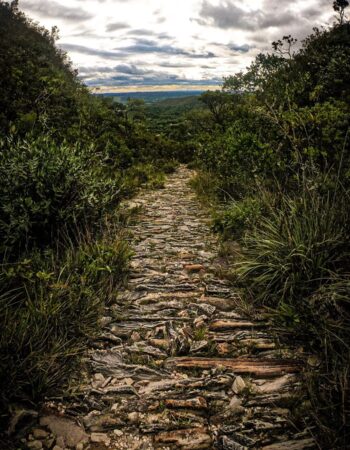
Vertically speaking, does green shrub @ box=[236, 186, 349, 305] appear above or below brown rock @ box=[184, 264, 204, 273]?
above

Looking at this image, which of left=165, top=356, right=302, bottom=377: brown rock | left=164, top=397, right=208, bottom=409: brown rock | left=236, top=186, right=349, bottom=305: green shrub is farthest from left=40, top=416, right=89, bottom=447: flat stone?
left=236, top=186, right=349, bottom=305: green shrub

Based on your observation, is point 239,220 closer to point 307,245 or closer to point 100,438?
point 307,245

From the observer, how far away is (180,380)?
123 inches

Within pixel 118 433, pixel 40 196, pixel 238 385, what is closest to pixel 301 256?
pixel 238 385

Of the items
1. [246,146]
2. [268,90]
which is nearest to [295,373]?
[246,146]

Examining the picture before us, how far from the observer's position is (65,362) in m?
3.18

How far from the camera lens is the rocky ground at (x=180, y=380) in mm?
2557

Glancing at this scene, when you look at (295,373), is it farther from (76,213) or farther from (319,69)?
(319,69)

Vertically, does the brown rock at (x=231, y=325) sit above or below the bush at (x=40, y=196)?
below

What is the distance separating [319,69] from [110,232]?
7.92 metres

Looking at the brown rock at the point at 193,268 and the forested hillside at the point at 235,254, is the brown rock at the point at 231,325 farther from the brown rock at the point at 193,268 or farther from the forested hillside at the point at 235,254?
the brown rock at the point at 193,268

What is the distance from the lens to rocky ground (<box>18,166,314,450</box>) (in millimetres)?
2557

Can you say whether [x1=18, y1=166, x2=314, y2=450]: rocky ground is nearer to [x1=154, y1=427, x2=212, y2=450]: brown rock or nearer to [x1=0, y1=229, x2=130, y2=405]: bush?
→ [x1=154, y1=427, x2=212, y2=450]: brown rock

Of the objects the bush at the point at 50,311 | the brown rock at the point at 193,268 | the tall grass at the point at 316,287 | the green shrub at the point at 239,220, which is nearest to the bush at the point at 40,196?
the bush at the point at 50,311
